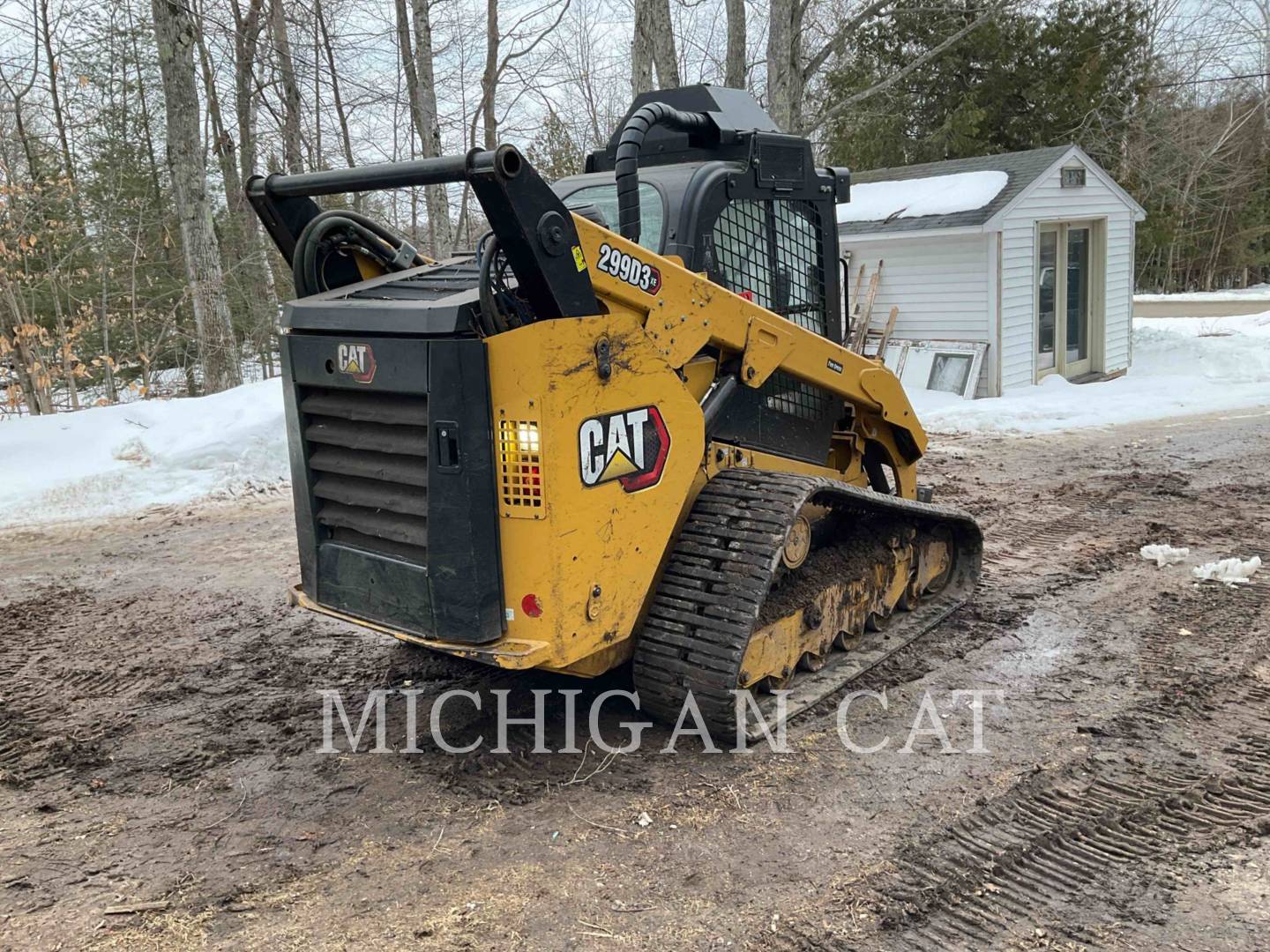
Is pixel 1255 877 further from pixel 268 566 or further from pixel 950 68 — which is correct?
pixel 950 68

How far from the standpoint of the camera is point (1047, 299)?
14.9 meters

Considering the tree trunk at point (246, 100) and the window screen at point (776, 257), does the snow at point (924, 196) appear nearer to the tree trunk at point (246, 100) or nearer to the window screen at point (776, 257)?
the window screen at point (776, 257)

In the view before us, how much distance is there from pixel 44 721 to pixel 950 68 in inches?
910

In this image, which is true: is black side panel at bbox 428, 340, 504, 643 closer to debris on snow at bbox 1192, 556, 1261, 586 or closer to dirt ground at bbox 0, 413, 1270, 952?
dirt ground at bbox 0, 413, 1270, 952

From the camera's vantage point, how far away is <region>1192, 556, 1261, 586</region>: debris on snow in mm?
5977

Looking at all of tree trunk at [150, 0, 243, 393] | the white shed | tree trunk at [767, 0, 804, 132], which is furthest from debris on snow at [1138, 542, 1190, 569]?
tree trunk at [150, 0, 243, 393]

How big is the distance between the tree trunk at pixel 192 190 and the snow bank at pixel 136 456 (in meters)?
2.00

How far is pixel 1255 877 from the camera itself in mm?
3172

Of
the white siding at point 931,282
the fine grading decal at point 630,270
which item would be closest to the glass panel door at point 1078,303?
the white siding at point 931,282

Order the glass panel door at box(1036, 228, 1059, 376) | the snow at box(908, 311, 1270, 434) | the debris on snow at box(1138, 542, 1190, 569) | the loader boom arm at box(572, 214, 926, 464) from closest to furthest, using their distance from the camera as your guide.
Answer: the loader boom arm at box(572, 214, 926, 464), the debris on snow at box(1138, 542, 1190, 569), the snow at box(908, 311, 1270, 434), the glass panel door at box(1036, 228, 1059, 376)

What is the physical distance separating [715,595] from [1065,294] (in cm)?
1302

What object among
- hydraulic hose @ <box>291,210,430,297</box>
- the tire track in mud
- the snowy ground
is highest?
hydraulic hose @ <box>291,210,430,297</box>

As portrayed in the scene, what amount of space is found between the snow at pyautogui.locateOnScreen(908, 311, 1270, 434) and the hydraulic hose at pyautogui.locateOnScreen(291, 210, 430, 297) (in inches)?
337

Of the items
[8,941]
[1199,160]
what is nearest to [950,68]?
[1199,160]
